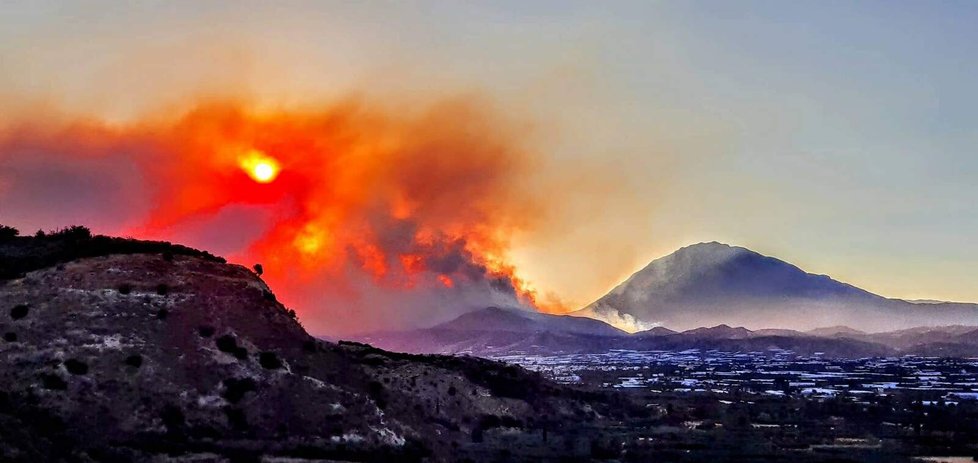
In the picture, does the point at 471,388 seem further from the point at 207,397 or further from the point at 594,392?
the point at 207,397

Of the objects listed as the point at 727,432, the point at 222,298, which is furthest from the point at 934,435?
the point at 222,298

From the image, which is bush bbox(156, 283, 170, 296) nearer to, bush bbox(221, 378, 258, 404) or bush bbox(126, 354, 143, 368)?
bush bbox(126, 354, 143, 368)

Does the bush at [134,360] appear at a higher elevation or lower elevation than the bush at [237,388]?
higher

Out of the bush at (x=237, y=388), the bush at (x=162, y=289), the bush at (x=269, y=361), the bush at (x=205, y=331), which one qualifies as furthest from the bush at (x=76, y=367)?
the bush at (x=269, y=361)

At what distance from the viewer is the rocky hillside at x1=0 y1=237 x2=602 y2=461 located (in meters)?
Answer: 63.9

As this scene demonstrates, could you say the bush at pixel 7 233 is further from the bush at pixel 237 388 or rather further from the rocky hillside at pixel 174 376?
the bush at pixel 237 388

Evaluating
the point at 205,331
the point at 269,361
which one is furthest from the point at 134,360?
the point at 269,361

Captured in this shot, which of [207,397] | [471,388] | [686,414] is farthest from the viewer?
[686,414]

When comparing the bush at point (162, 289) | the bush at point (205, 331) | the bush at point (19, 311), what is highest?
the bush at point (162, 289)

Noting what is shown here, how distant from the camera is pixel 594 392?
472ft

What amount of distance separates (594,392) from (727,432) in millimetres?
33721

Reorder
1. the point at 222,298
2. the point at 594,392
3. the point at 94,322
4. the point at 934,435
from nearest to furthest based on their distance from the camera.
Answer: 1. the point at 94,322
2. the point at 222,298
3. the point at 934,435
4. the point at 594,392

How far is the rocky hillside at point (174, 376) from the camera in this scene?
210 feet

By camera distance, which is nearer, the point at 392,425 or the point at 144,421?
the point at 144,421
